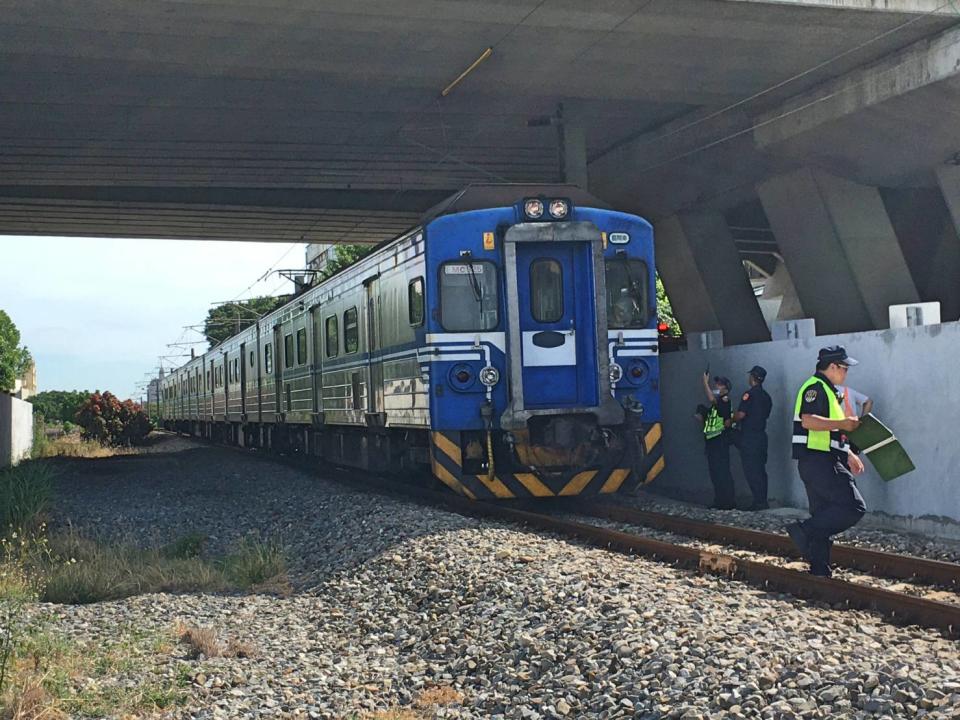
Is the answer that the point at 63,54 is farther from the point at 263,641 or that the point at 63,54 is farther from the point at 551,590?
the point at 551,590

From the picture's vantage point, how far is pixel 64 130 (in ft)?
69.9

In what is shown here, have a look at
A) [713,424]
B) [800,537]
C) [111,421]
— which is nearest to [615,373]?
[713,424]

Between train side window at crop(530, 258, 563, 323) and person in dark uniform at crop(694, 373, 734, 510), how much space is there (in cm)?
214

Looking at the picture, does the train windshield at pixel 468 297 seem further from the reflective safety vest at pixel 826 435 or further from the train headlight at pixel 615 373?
the reflective safety vest at pixel 826 435

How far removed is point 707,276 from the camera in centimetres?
2856

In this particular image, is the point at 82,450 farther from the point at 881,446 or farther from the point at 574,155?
the point at 881,446

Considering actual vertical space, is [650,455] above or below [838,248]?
below

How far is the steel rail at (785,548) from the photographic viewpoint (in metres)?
8.27

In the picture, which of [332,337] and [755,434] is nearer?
[755,434]

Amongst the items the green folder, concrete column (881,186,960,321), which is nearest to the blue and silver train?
the green folder

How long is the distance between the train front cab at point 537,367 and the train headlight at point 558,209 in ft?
0.28

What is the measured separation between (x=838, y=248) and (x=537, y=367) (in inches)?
536

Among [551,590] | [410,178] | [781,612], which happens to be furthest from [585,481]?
[410,178]

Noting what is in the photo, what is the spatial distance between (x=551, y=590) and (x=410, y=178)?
1970 centimetres
